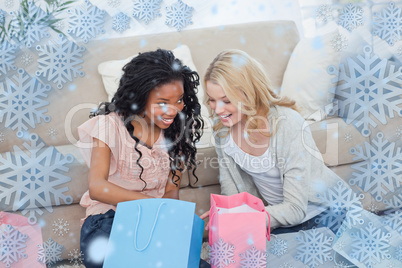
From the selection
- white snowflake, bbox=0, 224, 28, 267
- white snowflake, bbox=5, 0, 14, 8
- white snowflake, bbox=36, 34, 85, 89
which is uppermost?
white snowflake, bbox=5, 0, 14, 8

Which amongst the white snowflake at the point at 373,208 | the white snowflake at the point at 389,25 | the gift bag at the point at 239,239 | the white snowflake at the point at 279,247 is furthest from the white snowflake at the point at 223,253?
the white snowflake at the point at 389,25

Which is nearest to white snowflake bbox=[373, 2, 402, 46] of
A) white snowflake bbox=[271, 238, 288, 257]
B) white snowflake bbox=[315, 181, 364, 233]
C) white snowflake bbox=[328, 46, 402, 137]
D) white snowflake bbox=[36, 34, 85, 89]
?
white snowflake bbox=[328, 46, 402, 137]

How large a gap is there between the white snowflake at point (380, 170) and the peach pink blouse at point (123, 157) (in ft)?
2.43

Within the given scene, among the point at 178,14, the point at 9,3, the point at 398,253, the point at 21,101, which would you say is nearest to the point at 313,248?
the point at 398,253

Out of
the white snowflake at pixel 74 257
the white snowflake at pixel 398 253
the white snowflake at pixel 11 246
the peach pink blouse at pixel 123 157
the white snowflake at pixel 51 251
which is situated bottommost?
the white snowflake at pixel 74 257

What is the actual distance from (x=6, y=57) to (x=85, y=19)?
358 millimetres

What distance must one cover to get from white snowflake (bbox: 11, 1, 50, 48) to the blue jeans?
2.76ft

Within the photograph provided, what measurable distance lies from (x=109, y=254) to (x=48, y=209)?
1.92 feet

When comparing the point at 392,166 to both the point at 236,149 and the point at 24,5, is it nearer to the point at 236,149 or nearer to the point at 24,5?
the point at 236,149

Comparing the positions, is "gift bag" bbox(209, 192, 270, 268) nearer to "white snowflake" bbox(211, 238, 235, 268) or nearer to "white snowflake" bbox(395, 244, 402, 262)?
"white snowflake" bbox(211, 238, 235, 268)

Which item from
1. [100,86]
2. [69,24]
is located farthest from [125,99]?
[100,86]

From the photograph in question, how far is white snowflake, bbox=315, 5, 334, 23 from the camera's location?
157 centimetres

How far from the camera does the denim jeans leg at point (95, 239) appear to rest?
1066 mm
